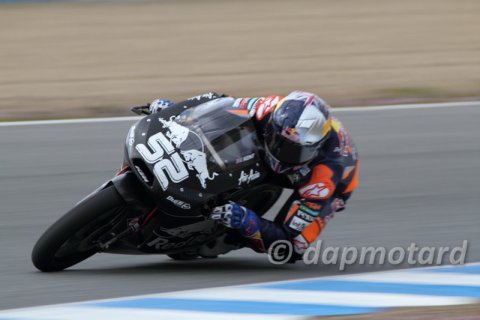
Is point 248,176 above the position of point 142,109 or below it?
below

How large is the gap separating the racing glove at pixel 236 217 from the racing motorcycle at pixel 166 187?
111mm

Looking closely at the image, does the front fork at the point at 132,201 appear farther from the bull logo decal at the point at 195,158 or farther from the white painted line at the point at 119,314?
the white painted line at the point at 119,314

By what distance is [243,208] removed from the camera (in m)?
5.26

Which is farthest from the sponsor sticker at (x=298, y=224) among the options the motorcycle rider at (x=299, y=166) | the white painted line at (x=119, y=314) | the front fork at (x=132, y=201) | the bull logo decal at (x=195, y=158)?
the white painted line at (x=119, y=314)

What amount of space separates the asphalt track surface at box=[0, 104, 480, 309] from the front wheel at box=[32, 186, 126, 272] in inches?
4.3

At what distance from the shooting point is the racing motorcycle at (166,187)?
16.9 feet

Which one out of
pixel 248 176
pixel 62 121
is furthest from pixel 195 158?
pixel 62 121

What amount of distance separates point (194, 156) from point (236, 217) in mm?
406

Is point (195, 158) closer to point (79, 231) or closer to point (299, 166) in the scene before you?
point (299, 166)

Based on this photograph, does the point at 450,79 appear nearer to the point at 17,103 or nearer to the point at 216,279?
the point at 17,103

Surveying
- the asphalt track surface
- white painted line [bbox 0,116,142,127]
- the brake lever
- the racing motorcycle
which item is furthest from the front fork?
white painted line [bbox 0,116,142,127]

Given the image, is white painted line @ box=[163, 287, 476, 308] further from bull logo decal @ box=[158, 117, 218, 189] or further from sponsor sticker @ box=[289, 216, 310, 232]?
bull logo decal @ box=[158, 117, 218, 189]

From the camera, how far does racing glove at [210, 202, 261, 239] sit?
5.16 metres

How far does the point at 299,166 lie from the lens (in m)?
5.32
